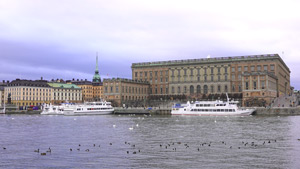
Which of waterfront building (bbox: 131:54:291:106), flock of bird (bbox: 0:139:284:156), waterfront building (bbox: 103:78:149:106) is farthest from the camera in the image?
waterfront building (bbox: 103:78:149:106)

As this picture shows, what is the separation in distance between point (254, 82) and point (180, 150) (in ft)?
369

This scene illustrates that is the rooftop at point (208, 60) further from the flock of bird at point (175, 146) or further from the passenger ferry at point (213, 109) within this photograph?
the flock of bird at point (175, 146)

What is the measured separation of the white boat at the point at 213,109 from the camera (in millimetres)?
112125

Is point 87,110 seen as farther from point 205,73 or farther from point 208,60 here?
point 208,60

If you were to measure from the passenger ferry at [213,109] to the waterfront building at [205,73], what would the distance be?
4090 centimetres

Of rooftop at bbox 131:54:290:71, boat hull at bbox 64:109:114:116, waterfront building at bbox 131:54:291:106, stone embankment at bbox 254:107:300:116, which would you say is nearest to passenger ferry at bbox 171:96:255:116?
stone embankment at bbox 254:107:300:116

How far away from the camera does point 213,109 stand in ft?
376

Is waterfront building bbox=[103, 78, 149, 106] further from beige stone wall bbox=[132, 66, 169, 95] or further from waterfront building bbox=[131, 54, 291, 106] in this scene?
waterfront building bbox=[131, 54, 291, 106]

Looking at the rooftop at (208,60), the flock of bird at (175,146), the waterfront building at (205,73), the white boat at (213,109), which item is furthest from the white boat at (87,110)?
the flock of bird at (175,146)

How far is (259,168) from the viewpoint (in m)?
29.3

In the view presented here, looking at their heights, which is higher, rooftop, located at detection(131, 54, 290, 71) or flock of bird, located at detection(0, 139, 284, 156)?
rooftop, located at detection(131, 54, 290, 71)

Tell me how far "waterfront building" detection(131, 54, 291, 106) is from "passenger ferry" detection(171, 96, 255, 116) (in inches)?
1610

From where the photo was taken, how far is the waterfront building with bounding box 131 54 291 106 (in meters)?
162

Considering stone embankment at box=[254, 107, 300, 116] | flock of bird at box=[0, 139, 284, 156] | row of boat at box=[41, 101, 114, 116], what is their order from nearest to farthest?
1. flock of bird at box=[0, 139, 284, 156]
2. stone embankment at box=[254, 107, 300, 116]
3. row of boat at box=[41, 101, 114, 116]
